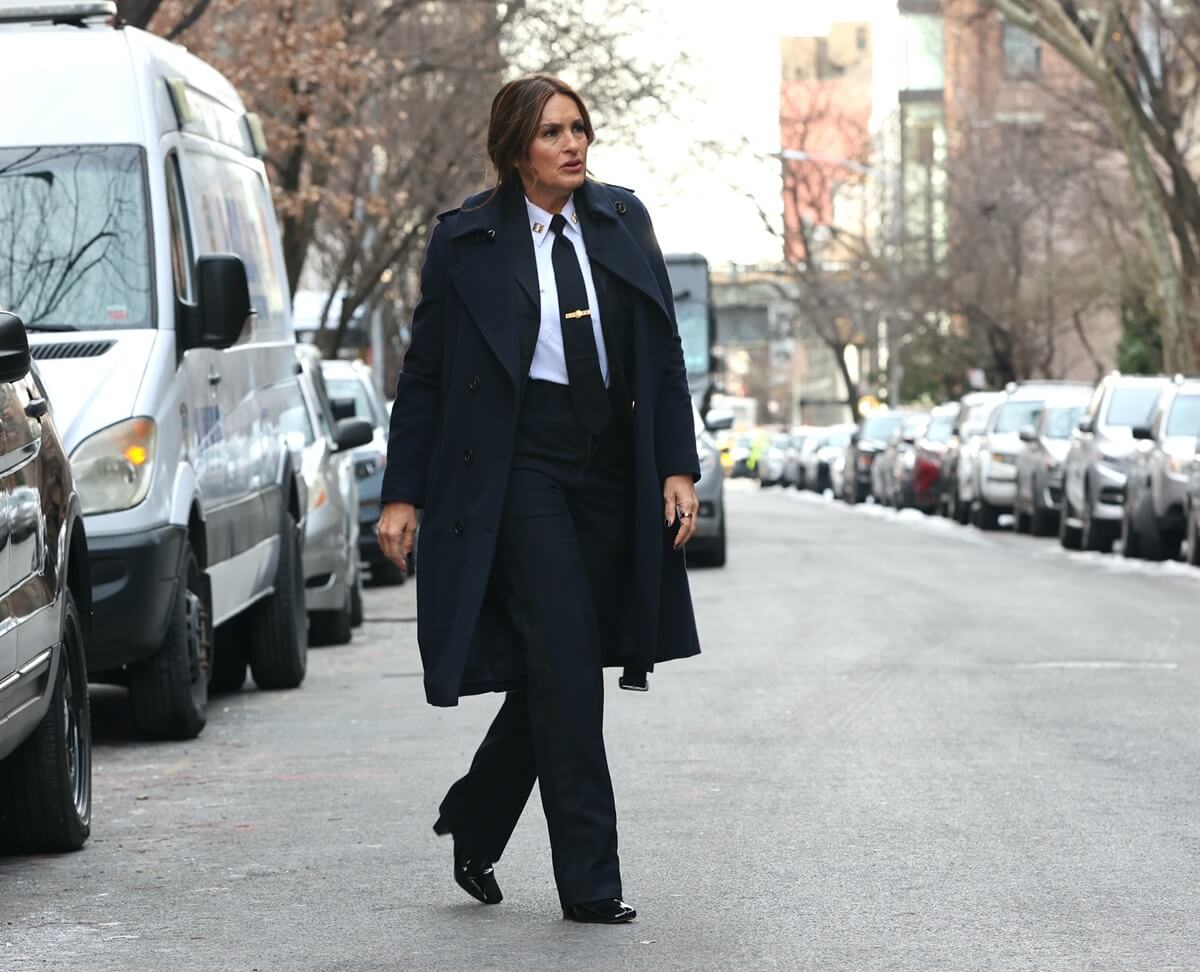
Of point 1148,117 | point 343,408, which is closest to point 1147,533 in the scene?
point 343,408

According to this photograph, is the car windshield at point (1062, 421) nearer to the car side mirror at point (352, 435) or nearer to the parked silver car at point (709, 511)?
the parked silver car at point (709, 511)

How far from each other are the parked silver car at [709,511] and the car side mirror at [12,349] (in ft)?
50.5

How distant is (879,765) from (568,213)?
3296 millimetres

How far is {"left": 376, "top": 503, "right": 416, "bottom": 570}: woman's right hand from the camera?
614 centimetres

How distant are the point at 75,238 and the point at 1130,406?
17.3 m

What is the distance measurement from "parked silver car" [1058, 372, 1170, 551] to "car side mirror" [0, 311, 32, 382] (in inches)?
748

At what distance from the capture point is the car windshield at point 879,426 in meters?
50.4

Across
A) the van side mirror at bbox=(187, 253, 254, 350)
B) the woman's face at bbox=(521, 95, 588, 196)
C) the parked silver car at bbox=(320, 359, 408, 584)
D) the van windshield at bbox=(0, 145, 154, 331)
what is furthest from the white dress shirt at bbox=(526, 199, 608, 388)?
the parked silver car at bbox=(320, 359, 408, 584)

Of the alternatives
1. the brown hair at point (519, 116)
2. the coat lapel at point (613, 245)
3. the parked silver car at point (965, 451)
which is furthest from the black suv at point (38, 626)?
the parked silver car at point (965, 451)

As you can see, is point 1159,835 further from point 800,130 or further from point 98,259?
point 800,130

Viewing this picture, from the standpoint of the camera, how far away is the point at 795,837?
7.36m

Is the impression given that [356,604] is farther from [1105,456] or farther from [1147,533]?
[1105,456]

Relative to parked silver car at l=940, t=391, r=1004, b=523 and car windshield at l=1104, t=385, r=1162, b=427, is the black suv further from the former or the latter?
parked silver car at l=940, t=391, r=1004, b=523

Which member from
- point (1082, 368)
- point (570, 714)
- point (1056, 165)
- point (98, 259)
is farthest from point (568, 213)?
point (1082, 368)
